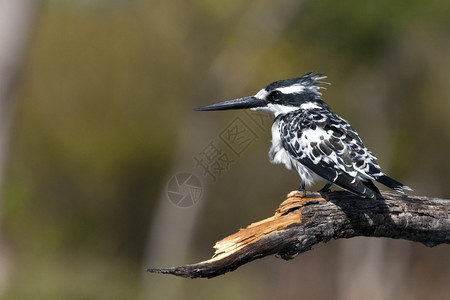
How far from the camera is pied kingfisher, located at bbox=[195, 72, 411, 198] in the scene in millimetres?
5395

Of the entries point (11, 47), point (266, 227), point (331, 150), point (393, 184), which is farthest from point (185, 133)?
point (266, 227)

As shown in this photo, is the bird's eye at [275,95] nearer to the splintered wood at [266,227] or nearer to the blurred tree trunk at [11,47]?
the splintered wood at [266,227]

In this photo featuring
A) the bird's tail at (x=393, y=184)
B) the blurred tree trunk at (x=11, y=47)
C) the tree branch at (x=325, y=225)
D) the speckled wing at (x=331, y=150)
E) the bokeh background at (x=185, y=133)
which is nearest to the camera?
the tree branch at (x=325, y=225)

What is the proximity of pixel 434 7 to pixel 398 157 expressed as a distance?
3.64 metres

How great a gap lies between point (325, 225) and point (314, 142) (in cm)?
100

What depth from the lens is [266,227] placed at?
4762 mm

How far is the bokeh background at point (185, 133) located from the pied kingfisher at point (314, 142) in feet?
13.8

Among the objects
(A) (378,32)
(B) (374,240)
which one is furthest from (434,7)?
(B) (374,240)

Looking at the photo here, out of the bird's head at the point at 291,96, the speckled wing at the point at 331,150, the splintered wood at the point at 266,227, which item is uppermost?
the bird's head at the point at 291,96

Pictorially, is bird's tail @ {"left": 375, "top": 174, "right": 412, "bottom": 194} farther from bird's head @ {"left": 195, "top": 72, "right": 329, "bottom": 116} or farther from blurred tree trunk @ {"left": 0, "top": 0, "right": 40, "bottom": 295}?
blurred tree trunk @ {"left": 0, "top": 0, "right": 40, "bottom": 295}

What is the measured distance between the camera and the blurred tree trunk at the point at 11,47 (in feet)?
29.5

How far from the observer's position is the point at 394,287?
47.3 ft

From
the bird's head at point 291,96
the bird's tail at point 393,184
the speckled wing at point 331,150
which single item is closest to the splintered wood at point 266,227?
the speckled wing at point 331,150

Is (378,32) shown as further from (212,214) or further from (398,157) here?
(212,214)
